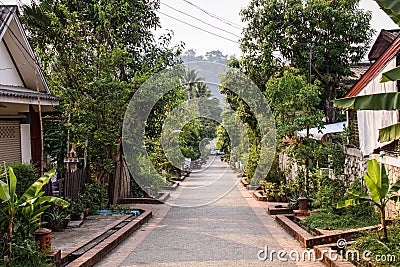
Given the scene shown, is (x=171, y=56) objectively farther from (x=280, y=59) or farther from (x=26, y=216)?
(x=26, y=216)

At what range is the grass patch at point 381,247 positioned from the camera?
26.8 feet

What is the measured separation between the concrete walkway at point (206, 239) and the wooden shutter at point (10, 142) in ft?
15.3

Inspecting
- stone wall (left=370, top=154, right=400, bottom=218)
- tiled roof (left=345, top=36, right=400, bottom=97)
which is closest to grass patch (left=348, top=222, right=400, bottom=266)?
stone wall (left=370, top=154, right=400, bottom=218)

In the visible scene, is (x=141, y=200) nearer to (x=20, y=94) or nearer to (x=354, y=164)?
(x=20, y=94)

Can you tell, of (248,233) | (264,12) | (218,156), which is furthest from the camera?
(218,156)

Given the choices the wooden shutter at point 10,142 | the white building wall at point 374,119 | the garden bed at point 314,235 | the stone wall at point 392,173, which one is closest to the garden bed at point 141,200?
the wooden shutter at point 10,142

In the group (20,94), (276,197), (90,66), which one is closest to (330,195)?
(276,197)

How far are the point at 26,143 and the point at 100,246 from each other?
713cm

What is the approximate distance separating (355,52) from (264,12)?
461 centimetres

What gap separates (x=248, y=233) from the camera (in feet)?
45.3

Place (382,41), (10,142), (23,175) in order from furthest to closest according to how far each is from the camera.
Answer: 1. (10,142)
2. (382,41)
3. (23,175)

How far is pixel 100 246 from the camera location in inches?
439

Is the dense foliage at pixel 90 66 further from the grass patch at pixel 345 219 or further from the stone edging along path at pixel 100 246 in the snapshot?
the grass patch at pixel 345 219

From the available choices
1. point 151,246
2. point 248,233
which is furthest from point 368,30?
point 151,246
